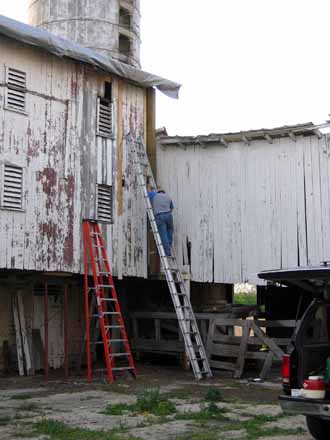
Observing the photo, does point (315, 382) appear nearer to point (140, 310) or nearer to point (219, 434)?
point (219, 434)

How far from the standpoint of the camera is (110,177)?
16.6 meters

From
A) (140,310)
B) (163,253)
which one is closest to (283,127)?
(163,253)

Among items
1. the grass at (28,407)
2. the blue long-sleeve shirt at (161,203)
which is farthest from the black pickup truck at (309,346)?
the blue long-sleeve shirt at (161,203)

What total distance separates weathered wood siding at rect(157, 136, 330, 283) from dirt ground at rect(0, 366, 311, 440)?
3243mm

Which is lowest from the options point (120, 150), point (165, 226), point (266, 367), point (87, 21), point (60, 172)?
point (266, 367)

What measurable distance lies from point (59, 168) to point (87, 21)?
23.4ft

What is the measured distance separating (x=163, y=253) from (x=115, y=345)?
12.4ft

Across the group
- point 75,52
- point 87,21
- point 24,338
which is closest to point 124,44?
point 87,21

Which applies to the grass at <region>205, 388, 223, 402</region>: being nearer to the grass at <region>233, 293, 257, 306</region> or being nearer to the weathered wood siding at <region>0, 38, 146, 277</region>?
the weathered wood siding at <region>0, 38, 146, 277</region>

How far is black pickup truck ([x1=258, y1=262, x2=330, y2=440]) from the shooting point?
25.1 ft

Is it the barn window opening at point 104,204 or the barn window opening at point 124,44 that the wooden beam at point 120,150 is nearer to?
the barn window opening at point 104,204

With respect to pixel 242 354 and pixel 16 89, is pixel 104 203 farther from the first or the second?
pixel 242 354

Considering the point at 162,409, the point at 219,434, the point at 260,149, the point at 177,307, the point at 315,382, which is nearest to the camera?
the point at 315,382

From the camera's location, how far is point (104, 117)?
16.8m
